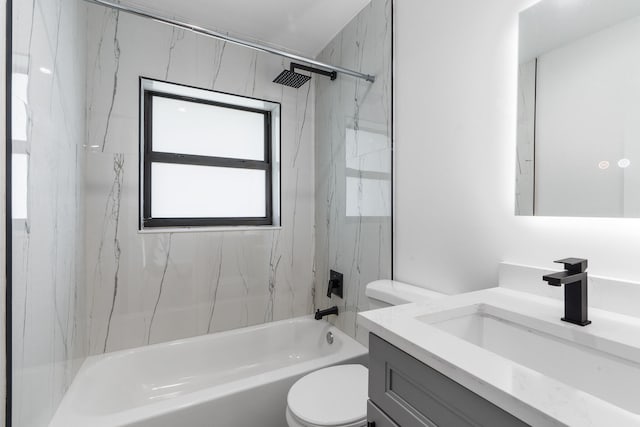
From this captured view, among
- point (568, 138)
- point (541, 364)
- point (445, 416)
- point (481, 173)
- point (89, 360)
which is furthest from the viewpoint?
point (89, 360)

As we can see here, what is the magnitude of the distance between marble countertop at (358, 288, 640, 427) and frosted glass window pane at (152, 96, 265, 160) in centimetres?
193

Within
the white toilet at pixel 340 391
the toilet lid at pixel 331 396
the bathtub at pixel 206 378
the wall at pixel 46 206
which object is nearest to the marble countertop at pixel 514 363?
the white toilet at pixel 340 391

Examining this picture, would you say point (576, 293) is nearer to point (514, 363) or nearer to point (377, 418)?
point (514, 363)

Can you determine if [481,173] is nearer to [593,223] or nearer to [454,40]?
[593,223]

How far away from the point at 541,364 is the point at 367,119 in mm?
1456

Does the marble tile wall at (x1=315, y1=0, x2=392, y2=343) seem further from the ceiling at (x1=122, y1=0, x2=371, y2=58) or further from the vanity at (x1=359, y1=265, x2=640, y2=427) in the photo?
the vanity at (x1=359, y1=265, x2=640, y2=427)

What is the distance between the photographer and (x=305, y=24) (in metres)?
2.07

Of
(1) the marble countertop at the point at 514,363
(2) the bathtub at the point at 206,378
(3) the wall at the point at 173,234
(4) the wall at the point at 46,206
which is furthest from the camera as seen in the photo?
(3) the wall at the point at 173,234

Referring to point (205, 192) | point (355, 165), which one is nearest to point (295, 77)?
point (355, 165)

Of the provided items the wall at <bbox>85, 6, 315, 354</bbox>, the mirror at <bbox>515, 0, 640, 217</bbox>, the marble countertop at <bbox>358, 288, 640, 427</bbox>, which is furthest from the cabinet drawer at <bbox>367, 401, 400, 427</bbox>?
the wall at <bbox>85, 6, 315, 354</bbox>

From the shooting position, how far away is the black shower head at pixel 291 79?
6.64 feet

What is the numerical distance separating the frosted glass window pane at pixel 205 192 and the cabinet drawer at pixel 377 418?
185 centimetres

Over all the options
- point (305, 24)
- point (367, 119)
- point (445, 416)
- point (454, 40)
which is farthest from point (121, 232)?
point (454, 40)

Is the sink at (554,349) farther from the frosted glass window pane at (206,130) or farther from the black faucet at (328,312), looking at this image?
the frosted glass window pane at (206,130)
